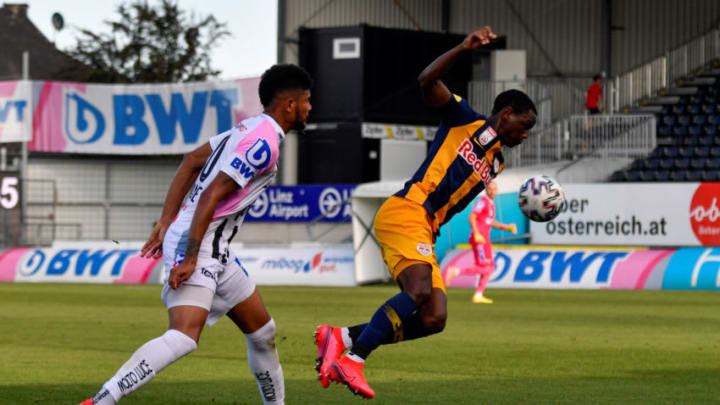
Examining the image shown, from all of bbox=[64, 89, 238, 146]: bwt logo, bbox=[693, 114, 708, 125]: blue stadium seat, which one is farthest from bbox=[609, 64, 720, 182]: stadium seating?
bbox=[64, 89, 238, 146]: bwt logo

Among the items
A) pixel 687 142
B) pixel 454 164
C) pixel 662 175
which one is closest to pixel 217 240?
pixel 454 164

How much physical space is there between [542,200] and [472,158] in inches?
62.6

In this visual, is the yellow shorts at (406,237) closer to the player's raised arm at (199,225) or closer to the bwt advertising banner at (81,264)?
the player's raised arm at (199,225)

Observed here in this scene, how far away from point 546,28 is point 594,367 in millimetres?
32169

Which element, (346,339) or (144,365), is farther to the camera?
(346,339)

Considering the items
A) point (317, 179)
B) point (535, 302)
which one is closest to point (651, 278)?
point (535, 302)

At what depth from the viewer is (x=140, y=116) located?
3300 cm

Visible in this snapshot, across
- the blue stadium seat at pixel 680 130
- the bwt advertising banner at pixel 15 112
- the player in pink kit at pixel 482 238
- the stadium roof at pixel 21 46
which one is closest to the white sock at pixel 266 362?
the player in pink kit at pixel 482 238

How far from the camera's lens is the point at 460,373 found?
32.6ft

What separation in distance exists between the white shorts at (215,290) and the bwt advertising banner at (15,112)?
2638cm

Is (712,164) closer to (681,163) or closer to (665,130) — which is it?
(681,163)

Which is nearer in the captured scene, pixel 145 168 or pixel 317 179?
pixel 145 168

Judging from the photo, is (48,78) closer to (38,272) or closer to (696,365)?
(38,272)

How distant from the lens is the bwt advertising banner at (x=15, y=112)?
3169 centimetres
